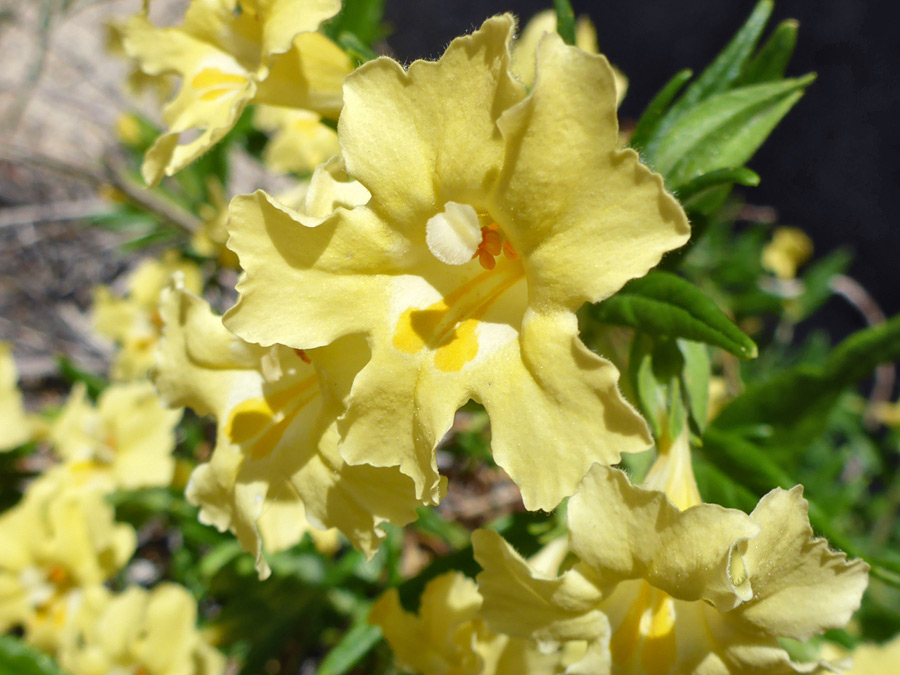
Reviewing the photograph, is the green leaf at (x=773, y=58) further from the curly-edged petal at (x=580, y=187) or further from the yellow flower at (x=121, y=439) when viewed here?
the yellow flower at (x=121, y=439)

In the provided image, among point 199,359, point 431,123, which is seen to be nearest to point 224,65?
point 199,359

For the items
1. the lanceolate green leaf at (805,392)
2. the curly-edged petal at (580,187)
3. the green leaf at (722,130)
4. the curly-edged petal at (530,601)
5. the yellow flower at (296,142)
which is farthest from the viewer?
the yellow flower at (296,142)

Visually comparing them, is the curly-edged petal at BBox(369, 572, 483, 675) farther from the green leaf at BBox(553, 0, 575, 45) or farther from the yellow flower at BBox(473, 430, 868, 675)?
the green leaf at BBox(553, 0, 575, 45)

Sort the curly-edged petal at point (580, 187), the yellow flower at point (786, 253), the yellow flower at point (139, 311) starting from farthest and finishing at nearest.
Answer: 1. the yellow flower at point (786, 253)
2. the yellow flower at point (139, 311)
3. the curly-edged petal at point (580, 187)

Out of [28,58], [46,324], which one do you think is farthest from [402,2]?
[46,324]

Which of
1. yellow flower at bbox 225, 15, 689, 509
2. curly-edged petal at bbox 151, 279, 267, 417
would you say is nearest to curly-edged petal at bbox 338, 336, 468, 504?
yellow flower at bbox 225, 15, 689, 509

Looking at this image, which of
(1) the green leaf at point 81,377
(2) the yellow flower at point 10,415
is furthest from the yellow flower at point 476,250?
(1) the green leaf at point 81,377

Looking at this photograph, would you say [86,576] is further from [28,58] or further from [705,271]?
[28,58]
